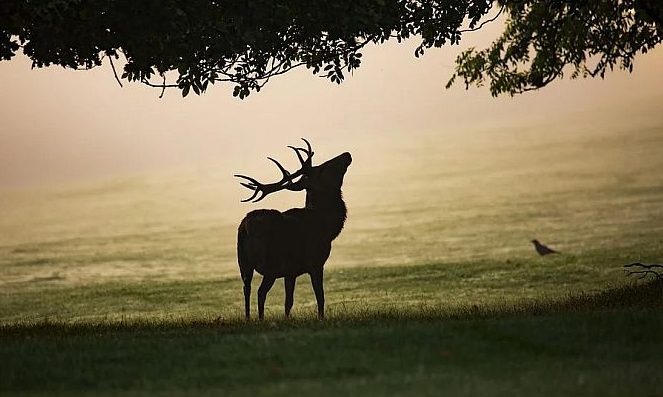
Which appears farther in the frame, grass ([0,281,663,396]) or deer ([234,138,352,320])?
deer ([234,138,352,320])

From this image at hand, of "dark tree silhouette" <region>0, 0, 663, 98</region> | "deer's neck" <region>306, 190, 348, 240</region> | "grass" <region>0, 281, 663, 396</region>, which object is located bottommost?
"grass" <region>0, 281, 663, 396</region>

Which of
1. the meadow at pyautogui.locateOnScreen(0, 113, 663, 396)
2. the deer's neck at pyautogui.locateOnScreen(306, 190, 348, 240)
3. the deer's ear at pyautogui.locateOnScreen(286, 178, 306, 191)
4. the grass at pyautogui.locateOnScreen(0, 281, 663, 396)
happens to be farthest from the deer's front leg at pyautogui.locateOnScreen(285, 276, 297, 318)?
the grass at pyautogui.locateOnScreen(0, 281, 663, 396)

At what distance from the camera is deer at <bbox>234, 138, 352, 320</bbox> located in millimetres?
18859

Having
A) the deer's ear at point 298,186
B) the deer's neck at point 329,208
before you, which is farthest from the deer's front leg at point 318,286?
the deer's ear at point 298,186

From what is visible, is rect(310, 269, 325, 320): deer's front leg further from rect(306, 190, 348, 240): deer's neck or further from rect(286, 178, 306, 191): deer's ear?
rect(286, 178, 306, 191): deer's ear

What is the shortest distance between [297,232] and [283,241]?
0.29 metres

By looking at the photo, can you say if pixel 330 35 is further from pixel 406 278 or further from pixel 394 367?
pixel 406 278

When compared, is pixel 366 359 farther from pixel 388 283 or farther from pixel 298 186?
pixel 388 283

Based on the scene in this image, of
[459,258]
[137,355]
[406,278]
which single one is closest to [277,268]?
[137,355]

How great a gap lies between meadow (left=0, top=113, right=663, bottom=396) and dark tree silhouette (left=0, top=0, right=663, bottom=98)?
172 inches

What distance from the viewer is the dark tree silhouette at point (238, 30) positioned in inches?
717

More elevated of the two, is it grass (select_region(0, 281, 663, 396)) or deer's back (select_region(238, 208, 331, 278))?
deer's back (select_region(238, 208, 331, 278))

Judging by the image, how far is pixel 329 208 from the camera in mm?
19359

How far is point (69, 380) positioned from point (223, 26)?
8331 mm
